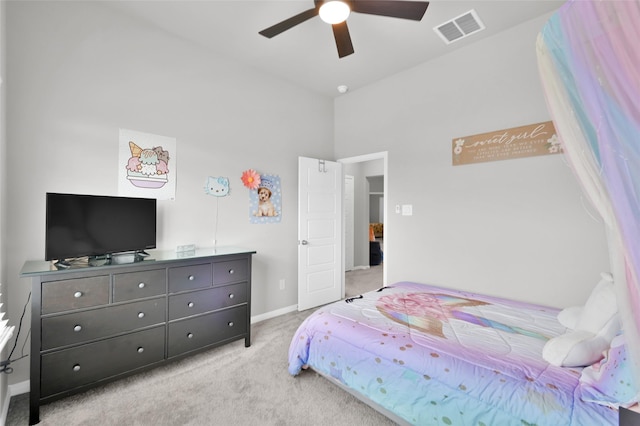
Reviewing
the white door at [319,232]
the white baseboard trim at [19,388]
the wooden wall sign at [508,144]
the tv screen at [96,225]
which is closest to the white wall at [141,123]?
the white baseboard trim at [19,388]

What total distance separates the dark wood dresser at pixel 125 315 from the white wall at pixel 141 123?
0.53m

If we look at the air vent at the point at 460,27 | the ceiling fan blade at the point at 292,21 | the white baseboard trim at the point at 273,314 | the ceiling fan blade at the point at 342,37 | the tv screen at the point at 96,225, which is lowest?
the white baseboard trim at the point at 273,314

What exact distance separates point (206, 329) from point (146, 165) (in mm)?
1575

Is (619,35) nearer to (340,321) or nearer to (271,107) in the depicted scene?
(340,321)

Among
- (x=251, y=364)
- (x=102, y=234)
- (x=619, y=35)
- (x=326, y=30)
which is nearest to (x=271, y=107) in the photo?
(x=326, y=30)

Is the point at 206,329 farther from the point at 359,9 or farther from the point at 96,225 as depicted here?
the point at 359,9

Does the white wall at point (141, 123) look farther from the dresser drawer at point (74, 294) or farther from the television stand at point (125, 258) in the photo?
the dresser drawer at point (74, 294)

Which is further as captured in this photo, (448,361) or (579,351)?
(448,361)

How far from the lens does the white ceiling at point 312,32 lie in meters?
2.37

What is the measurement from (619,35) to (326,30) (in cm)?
229

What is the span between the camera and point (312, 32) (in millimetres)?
2699

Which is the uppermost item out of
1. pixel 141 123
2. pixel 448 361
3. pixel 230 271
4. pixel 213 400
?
pixel 141 123

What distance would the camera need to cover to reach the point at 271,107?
3.56 meters

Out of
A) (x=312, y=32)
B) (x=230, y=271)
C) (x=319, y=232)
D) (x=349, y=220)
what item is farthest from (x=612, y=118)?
(x=349, y=220)
